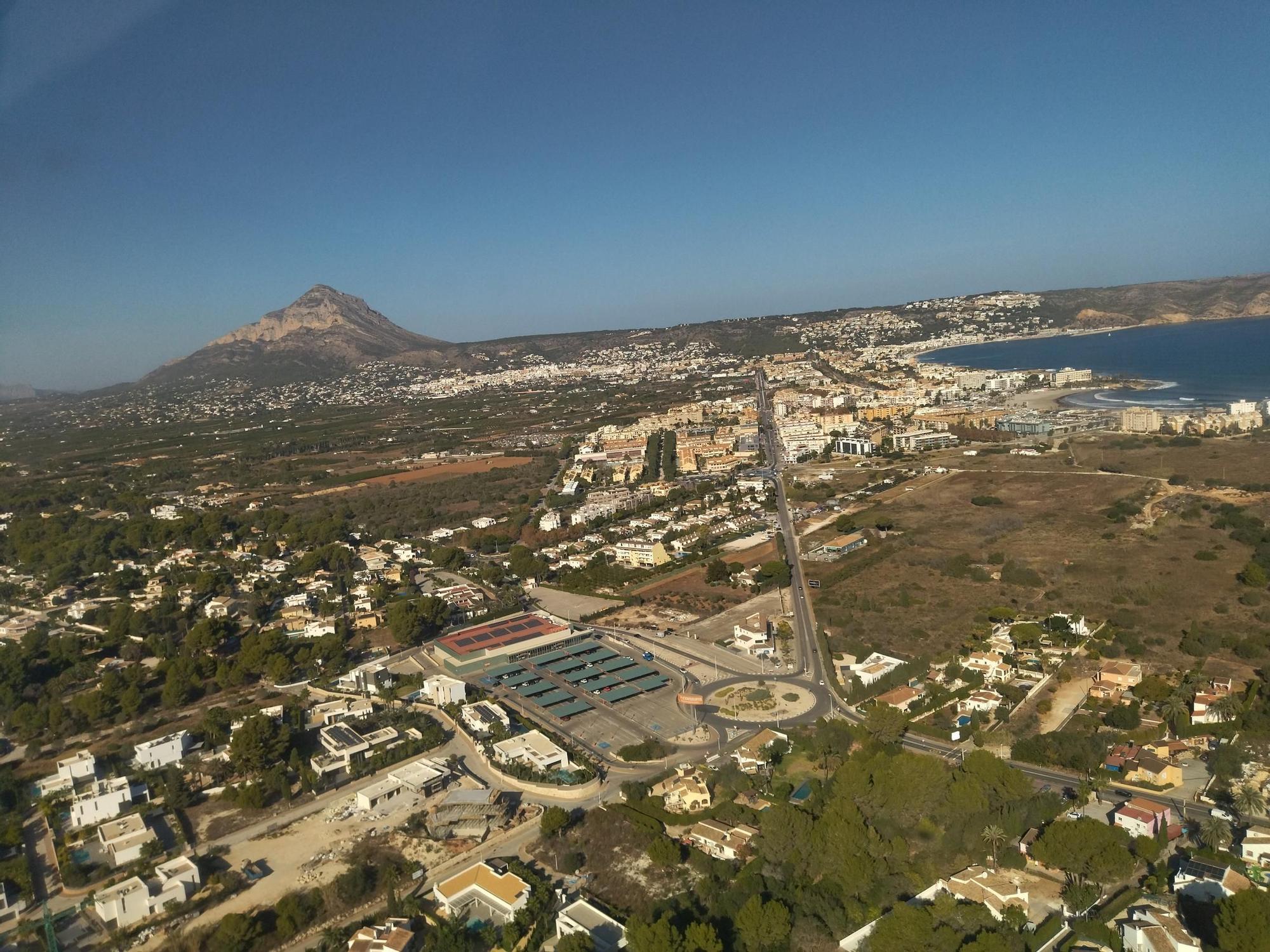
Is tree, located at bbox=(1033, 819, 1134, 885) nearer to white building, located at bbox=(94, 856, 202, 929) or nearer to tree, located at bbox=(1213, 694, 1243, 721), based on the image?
tree, located at bbox=(1213, 694, 1243, 721)

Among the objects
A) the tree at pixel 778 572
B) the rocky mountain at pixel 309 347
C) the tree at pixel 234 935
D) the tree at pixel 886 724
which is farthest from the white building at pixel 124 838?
the rocky mountain at pixel 309 347

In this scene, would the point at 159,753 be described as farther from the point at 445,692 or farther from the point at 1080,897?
the point at 1080,897

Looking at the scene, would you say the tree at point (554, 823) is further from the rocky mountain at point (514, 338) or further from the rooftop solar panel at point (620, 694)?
the rocky mountain at point (514, 338)

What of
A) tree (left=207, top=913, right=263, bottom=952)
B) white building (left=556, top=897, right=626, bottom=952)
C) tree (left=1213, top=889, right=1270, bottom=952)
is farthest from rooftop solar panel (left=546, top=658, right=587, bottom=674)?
tree (left=1213, top=889, right=1270, bottom=952)

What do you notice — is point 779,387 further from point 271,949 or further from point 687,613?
point 271,949

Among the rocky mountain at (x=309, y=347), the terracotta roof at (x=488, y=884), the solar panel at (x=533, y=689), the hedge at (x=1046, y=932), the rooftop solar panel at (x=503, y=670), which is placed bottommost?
the solar panel at (x=533, y=689)

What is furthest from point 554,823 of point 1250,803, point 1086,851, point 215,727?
point 1250,803
